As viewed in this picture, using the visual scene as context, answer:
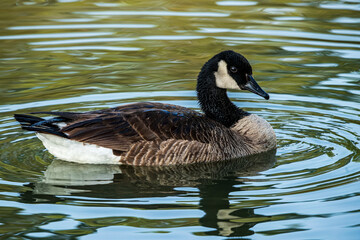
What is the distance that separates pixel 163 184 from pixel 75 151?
1622 millimetres

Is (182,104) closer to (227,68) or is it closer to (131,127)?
(227,68)

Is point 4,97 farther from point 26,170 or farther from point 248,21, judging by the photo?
point 248,21

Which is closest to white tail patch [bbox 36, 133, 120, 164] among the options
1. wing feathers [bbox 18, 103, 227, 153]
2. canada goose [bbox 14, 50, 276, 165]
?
canada goose [bbox 14, 50, 276, 165]

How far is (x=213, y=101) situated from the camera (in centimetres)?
1133

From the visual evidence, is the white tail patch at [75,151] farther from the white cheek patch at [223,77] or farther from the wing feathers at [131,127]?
the white cheek patch at [223,77]

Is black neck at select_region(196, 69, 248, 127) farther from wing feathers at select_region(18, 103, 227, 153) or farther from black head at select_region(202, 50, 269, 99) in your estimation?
wing feathers at select_region(18, 103, 227, 153)

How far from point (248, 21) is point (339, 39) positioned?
2789mm

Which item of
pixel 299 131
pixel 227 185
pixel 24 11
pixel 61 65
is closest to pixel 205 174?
pixel 227 185

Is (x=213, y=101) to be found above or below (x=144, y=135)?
above

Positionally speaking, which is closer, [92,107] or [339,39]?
[92,107]

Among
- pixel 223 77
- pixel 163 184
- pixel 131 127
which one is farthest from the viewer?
pixel 223 77

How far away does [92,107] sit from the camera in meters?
13.0

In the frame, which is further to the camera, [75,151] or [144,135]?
[144,135]

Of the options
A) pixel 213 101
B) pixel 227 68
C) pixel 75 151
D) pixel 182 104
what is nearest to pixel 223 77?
pixel 227 68
